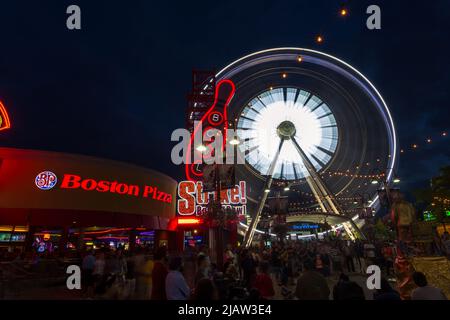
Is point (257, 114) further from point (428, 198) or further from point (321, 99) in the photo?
point (428, 198)

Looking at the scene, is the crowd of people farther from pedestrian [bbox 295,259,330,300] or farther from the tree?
the tree

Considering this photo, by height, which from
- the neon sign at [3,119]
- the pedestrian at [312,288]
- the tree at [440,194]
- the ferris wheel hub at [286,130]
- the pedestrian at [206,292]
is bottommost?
the pedestrian at [312,288]

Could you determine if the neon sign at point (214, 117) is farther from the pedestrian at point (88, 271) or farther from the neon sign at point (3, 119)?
the pedestrian at point (88, 271)

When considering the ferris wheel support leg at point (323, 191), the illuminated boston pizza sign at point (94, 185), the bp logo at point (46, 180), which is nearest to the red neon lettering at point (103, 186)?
the illuminated boston pizza sign at point (94, 185)

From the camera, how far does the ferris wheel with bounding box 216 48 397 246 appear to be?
39.8m

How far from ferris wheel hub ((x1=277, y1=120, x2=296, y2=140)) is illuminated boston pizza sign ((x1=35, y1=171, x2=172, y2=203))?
20.0m

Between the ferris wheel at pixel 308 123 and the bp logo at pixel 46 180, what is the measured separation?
23363 millimetres

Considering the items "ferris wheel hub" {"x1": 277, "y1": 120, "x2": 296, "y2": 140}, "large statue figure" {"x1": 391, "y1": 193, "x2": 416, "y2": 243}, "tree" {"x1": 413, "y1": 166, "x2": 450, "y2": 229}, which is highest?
"ferris wheel hub" {"x1": 277, "y1": 120, "x2": 296, "y2": 140}

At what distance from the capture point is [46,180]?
20641mm

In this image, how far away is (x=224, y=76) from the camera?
3591 cm

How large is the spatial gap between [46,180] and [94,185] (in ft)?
10.7

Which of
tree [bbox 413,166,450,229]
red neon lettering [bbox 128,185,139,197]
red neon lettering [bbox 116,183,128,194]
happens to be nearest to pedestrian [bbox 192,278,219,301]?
red neon lettering [bbox 116,183,128,194]

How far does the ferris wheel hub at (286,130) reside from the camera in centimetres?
4047
